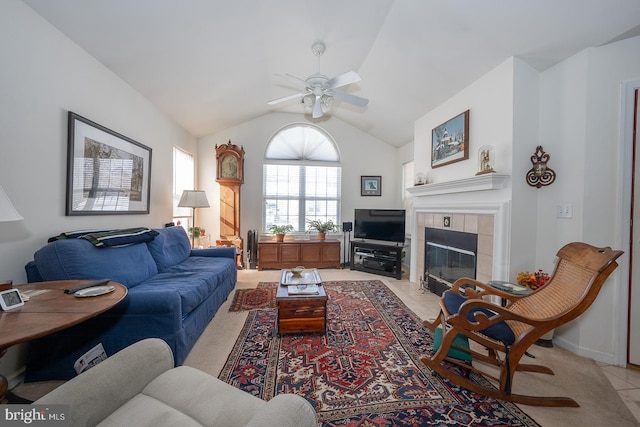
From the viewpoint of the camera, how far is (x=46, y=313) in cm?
116

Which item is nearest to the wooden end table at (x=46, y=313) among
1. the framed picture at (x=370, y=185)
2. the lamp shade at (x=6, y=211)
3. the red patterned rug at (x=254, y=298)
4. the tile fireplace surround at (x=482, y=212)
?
the lamp shade at (x=6, y=211)

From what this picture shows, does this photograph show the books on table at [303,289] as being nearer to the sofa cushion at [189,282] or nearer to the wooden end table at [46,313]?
the sofa cushion at [189,282]

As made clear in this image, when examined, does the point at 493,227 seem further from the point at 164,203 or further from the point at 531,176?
the point at 164,203

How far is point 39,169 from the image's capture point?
6.10 feet

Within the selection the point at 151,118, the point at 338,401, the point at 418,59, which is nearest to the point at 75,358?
the point at 338,401

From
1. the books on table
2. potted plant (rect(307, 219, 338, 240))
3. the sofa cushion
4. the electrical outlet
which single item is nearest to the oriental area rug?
the books on table

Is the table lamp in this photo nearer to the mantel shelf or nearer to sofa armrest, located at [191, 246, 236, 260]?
sofa armrest, located at [191, 246, 236, 260]

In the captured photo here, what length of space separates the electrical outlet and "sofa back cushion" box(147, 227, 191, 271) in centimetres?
399

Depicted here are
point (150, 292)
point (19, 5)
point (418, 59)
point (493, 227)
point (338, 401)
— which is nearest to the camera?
point (338, 401)

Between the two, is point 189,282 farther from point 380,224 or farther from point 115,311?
point 380,224

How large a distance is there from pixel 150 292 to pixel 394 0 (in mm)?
3224

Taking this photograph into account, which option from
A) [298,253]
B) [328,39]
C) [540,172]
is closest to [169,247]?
[298,253]

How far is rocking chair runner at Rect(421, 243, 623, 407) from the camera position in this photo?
1.51 m

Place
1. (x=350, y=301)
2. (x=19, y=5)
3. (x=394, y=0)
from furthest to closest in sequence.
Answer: (x=350, y=301) < (x=394, y=0) < (x=19, y=5)
